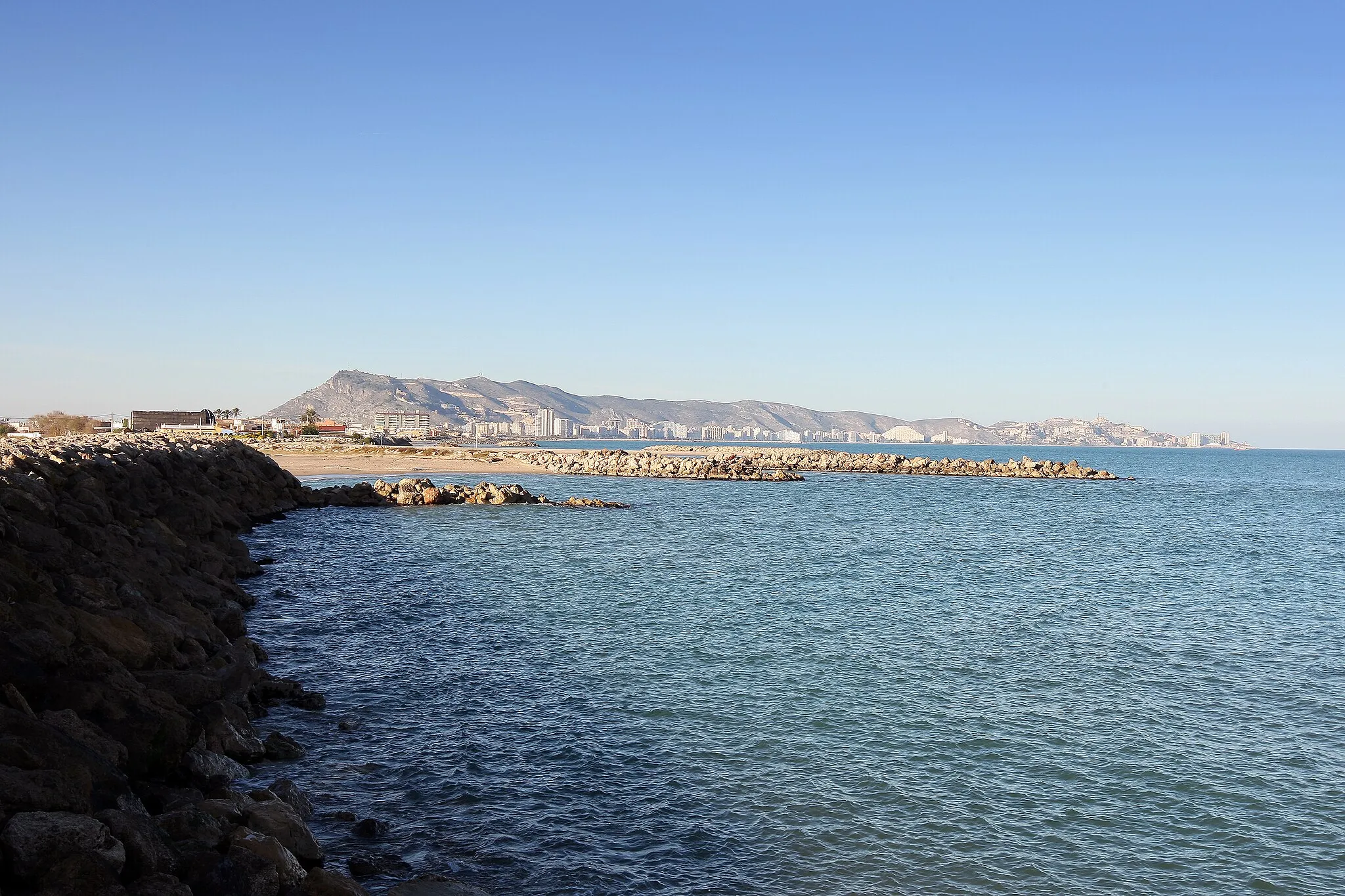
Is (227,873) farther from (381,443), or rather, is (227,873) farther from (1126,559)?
(381,443)

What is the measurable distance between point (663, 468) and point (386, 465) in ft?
86.4

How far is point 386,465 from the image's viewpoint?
8650 cm

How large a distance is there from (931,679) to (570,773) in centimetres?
734

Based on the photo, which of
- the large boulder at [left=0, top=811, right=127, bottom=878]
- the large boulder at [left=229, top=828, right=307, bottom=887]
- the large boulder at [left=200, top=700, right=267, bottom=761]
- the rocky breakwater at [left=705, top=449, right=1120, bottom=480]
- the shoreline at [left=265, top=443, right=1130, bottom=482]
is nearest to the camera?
the large boulder at [left=0, top=811, right=127, bottom=878]

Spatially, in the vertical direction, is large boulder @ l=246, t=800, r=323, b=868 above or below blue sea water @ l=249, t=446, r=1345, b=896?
above

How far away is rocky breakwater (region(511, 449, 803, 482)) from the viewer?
8562 cm

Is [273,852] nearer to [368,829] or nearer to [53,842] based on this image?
[53,842]

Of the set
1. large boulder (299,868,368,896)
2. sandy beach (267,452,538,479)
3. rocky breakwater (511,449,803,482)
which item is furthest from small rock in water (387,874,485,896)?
rocky breakwater (511,449,803,482)

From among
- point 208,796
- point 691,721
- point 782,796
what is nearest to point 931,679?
point 691,721

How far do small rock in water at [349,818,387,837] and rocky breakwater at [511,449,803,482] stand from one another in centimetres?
7319

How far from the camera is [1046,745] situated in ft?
41.2

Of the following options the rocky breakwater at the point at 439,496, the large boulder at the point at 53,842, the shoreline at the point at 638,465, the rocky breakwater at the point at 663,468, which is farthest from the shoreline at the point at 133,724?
the rocky breakwater at the point at 663,468

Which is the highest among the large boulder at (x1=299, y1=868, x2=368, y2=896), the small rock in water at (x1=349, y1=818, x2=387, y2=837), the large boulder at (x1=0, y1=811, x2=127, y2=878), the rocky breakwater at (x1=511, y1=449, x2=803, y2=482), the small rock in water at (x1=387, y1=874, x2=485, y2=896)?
the rocky breakwater at (x1=511, y1=449, x2=803, y2=482)

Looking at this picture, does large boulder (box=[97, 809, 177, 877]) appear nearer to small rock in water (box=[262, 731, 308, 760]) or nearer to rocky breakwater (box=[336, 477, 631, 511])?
small rock in water (box=[262, 731, 308, 760])
